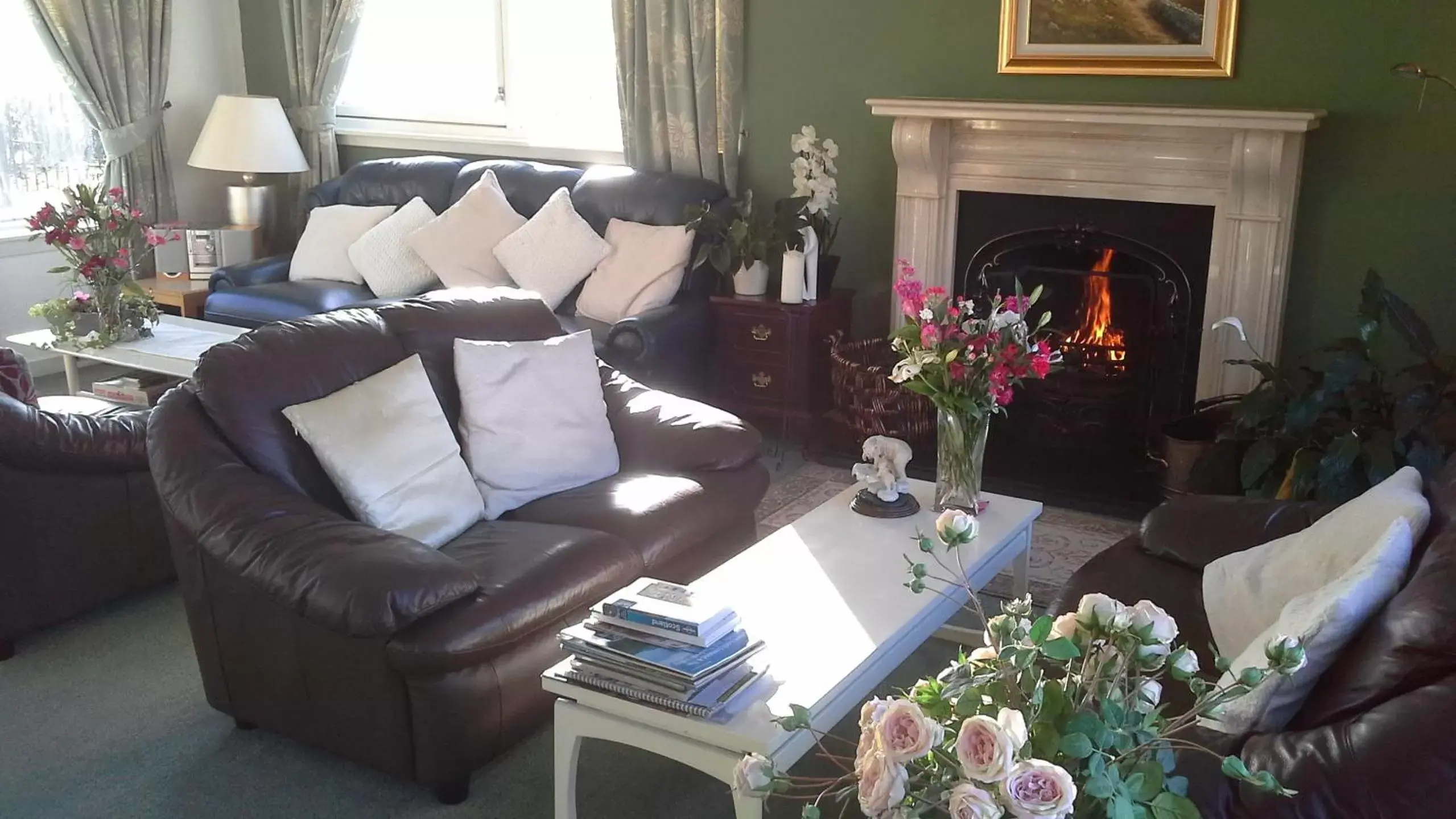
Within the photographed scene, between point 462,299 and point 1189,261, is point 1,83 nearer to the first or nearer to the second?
Answer: point 462,299

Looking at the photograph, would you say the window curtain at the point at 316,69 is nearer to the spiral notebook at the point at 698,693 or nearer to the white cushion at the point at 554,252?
the white cushion at the point at 554,252

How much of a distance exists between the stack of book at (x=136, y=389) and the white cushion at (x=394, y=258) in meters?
1.03

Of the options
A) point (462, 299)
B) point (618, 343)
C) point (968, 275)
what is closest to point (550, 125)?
point (618, 343)

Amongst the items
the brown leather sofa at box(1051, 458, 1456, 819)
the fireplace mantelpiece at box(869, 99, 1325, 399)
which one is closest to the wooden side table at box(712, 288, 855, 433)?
the fireplace mantelpiece at box(869, 99, 1325, 399)

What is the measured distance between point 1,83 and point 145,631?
144 inches

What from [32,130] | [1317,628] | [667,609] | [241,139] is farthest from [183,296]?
[1317,628]

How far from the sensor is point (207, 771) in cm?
271

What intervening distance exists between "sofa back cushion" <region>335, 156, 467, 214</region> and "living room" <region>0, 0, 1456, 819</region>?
22 millimetres

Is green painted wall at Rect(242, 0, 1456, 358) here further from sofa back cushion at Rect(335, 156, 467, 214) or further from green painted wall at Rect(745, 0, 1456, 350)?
sofa back cushion at Rect(335, 156, 467, 214)

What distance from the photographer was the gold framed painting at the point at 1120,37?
4219mm

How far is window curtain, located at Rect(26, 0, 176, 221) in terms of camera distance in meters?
5.87

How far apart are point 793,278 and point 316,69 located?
3.04 meters

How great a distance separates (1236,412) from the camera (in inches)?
147

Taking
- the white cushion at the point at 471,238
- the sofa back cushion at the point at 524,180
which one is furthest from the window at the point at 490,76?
the white cushion at the point at 471,238
